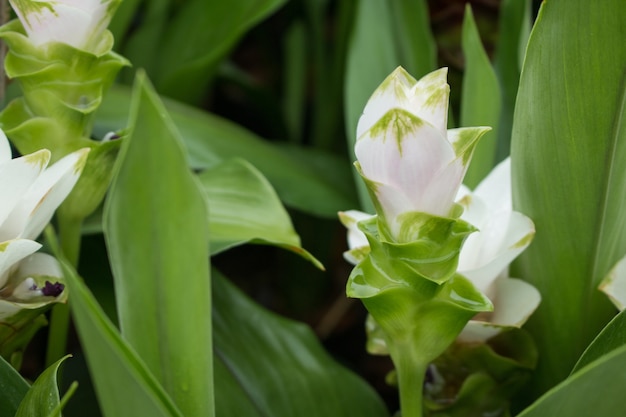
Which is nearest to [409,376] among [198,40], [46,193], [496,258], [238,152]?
[496,258]

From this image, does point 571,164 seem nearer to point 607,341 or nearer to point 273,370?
point 607,341

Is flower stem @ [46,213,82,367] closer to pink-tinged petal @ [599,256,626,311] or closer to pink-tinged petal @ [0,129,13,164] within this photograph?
pink-tinged petal @ [0,129,13,164]

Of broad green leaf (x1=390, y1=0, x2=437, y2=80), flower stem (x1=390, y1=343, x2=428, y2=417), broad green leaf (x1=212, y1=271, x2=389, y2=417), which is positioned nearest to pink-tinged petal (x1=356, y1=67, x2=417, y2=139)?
flower stem (x1=390, y1=343, x2=428, y2=417)

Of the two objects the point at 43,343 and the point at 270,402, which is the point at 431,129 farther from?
the point at 43,343

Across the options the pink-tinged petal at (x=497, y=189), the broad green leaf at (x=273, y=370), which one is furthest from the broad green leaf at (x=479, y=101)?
the broad green leaf at (x=273, y=370)

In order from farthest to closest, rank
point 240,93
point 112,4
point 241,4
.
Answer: point 240,93, point 241,4, point 112,4

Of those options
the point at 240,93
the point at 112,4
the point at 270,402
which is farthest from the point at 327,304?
the point at 112,4
